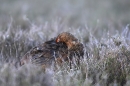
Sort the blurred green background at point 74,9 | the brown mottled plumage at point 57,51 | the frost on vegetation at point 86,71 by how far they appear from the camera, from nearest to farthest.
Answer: the frost on vegetation at point 86,71
the brown mottled plumage at point 57,51
the blurred green background at point 74,9

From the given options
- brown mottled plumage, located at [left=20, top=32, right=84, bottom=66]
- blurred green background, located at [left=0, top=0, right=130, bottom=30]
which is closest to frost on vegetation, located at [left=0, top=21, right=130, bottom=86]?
brown mottled plumage, located at [left=20, top=32, right=84, bottom=66]

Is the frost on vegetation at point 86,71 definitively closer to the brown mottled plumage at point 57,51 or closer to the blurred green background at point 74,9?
the brown mottled plumage at point 57,51

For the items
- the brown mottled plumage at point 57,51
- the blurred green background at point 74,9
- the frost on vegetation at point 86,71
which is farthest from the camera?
the blurred green background at point 74,9

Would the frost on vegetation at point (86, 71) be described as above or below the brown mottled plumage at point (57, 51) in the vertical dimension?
below

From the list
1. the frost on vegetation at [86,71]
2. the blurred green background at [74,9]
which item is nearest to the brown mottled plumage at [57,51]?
the frost on vegetation at [86,71]

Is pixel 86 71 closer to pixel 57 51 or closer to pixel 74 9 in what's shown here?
pixel 57 51

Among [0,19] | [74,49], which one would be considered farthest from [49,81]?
[0,19]

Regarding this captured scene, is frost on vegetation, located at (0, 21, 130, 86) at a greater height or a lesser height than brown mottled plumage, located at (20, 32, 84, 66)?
lesser

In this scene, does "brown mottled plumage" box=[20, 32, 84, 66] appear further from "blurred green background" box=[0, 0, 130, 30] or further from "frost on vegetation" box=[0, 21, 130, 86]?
"blurred green background" box=[0, 0, 130, 30]

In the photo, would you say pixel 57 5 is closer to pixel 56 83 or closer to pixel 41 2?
pixel 41 2
